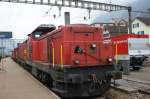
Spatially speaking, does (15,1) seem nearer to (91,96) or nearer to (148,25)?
(91,96)

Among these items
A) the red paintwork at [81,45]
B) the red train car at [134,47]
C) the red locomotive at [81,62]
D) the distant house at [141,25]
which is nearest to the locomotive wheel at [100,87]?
the red locomotive at [81,62]

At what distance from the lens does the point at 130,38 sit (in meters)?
26.6

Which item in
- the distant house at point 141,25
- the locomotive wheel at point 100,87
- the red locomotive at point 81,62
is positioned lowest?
the locomotive wheel at point 100,87

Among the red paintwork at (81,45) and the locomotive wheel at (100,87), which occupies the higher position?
the red paintwork at (81,45)

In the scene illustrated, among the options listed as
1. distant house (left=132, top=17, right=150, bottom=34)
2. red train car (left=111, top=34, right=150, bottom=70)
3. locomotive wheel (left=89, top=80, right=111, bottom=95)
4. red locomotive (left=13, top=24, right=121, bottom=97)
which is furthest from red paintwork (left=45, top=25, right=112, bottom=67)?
distant house (left=132, top=17, right=150, bottom=34)

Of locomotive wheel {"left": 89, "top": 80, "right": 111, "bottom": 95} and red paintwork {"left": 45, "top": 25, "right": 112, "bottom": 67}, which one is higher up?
red paintwork {"left": 45, "top": 25, "right": 112, "bottom": 67}

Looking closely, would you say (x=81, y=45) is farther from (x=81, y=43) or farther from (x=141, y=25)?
(x=141, y=25)

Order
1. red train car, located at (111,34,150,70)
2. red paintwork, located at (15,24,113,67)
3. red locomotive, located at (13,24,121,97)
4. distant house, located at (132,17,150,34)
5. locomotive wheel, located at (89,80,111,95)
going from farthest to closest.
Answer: distant house, located at (132,17,150,34) → red train car, located at (111,34,150,70) → red paintwork, located at (15,24,113,67) → locomotive wheel, located at (89,80,111,95) → red locomotive, located at (13,24,121,97)

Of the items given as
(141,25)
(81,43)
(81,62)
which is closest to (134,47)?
(81,43)

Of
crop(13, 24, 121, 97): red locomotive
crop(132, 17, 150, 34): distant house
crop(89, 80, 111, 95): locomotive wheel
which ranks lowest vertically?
crop(89, 80, 111, 95): locomotive wheel

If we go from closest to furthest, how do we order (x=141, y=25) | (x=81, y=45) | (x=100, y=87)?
1. (x=100, y=87)
2. (x=81, y=45)
3. (x=141, y=25)

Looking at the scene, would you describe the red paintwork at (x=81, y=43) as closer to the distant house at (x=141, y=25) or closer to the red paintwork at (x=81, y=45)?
the red paintwork at (x=81, y=45)

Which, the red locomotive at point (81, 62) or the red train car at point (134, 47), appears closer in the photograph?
the red locomotive at point (81, 62)

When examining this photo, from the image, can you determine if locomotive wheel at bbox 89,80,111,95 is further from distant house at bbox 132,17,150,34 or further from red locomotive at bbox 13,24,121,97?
distant house at bbox 132,17,150,34
